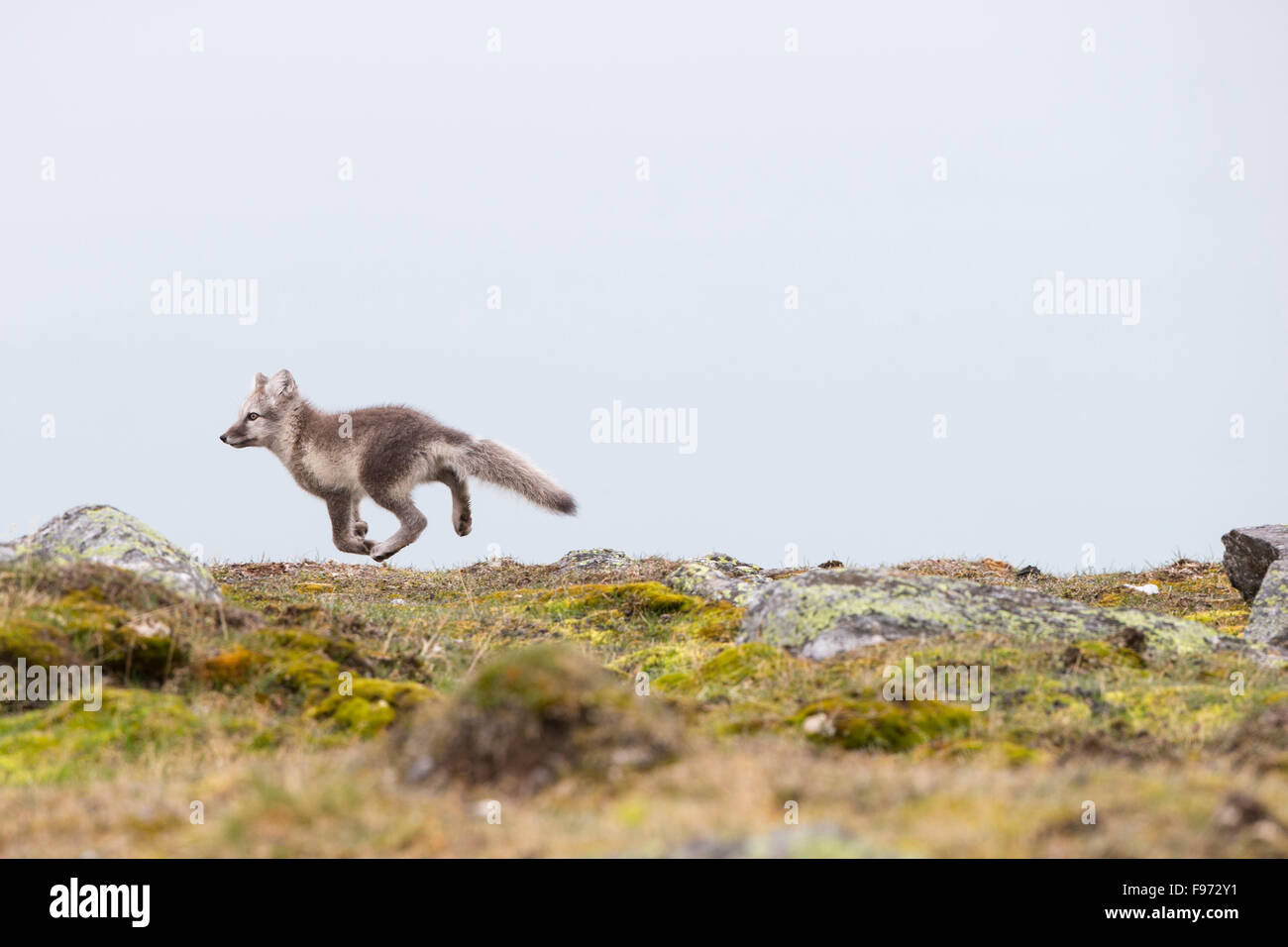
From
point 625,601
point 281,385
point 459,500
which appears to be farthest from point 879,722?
point 281,385

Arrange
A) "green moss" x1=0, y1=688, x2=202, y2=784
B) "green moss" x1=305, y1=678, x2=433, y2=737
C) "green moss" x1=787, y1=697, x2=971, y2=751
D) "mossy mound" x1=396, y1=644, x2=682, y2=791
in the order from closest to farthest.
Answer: "mossy mound" x1=396, y1=644, x2=682, y2=791, "green moss" x1=0, y1=688, x2=202, y2=784, "green moss" x1=787, y1=697, x2=971, y2=751, "green moss" x1=305, y1=678, x2=433, y2=737

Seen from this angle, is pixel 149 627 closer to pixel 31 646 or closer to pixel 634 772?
pixel 31 646

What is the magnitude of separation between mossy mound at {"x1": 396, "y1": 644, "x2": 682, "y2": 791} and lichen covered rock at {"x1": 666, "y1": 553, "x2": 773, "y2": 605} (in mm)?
10036

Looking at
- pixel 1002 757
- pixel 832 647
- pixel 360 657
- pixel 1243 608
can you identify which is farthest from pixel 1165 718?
pixel 1243 608

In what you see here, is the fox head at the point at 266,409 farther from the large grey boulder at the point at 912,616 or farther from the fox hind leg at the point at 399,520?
the large grey boulder at the point at 912,616

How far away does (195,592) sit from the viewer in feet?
44.1

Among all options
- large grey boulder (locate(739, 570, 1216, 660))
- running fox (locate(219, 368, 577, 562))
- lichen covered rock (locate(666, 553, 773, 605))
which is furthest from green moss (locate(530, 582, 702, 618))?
running fox (locate(219, 368, 577, 562))

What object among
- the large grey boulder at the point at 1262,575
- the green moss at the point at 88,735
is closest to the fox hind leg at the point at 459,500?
the green moss at the point at 88,735

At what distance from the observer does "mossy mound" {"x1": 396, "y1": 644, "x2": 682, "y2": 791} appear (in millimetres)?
5934

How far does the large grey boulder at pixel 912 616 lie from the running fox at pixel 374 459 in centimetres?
739

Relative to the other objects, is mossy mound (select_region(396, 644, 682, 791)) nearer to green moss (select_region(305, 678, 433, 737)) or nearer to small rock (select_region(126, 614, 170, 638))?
green moss (select_region(305, 678, 433, 737))

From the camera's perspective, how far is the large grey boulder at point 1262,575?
15.2 metres

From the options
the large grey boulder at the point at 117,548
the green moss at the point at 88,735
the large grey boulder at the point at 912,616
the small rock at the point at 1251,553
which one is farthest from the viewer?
the small rock at the point at 1251,553
